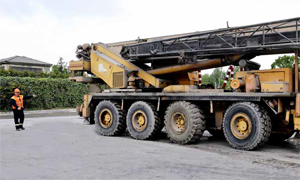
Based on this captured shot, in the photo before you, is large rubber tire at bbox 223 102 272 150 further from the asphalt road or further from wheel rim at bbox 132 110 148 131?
wheel rim at bbox 132 110 148 131

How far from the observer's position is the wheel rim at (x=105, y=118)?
11328 mm

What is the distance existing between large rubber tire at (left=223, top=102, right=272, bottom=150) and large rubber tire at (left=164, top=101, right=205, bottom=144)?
0.97 m

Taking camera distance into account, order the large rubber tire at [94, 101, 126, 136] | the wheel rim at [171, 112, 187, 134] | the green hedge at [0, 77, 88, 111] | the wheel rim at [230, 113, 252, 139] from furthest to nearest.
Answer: the green hedge at [0, 77, 88, 111]
the large rubber tire at [94, 101, 126, 136]
the wheel rim at [171, 112, 187, 134]
the wheel rim at [230, 113, 252, 139]

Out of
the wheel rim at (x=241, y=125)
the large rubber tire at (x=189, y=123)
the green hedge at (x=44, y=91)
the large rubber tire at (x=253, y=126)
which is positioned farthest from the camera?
the green hedge at (x=44, y=91)

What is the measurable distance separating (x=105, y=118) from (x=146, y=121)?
6.27 ft

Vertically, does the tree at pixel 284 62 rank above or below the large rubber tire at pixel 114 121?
above

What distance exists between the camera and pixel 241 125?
8336 millimetres

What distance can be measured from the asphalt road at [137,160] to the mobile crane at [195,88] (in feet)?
1.90

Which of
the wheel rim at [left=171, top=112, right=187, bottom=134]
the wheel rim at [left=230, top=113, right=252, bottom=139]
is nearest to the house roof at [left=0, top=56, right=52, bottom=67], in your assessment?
the wheel rim at [left=171, top=112, right=187, bottom=134]

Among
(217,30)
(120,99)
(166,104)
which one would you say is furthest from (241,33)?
(120,99)

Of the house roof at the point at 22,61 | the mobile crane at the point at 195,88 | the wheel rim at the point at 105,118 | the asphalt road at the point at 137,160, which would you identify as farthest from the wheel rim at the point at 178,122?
the house roof at the point at 22,61

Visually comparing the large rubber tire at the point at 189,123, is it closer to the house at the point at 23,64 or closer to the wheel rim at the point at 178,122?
the wheel rim at the point at 178,122

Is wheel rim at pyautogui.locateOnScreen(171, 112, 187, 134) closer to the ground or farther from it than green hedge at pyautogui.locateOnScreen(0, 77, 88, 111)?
closer to the ground

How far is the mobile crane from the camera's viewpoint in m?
8.09
